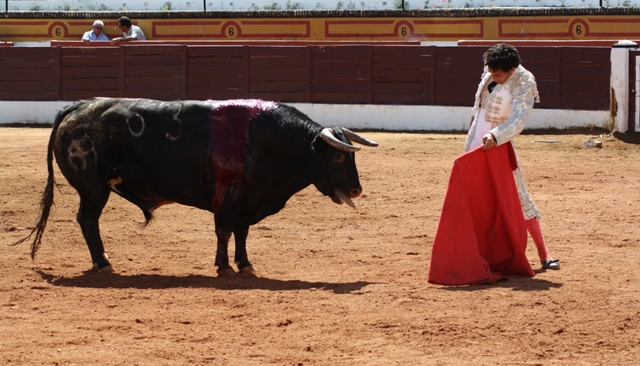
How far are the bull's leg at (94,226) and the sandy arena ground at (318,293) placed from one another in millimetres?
107

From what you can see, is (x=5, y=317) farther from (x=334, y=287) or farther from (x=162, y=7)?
(x=162, y=7)

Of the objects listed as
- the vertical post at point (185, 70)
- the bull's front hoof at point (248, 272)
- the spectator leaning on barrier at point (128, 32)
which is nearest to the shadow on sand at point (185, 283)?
the bull's front hoof at point (248, 272)

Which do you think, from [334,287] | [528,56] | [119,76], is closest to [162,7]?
[119,76]

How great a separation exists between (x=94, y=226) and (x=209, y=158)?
0.83 metres

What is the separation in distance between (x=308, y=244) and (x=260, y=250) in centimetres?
40

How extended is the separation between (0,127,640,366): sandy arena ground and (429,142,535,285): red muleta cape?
139 mm

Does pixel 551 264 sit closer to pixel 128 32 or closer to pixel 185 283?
pixel 185 283

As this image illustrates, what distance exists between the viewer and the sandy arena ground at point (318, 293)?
4.48 m

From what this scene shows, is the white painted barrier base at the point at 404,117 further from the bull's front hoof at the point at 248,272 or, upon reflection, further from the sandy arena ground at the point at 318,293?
the bull's front hoof at the point at 248,272

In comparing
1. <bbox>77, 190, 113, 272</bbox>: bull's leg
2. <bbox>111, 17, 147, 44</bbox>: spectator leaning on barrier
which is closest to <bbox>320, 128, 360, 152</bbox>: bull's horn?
<bbox>77, 190, 113, 272</bbox>: bull's leg

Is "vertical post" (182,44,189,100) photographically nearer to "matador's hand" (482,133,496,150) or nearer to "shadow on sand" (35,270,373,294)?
"shadow on sand" (35,270,373,294)

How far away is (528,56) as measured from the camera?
14.8 metres

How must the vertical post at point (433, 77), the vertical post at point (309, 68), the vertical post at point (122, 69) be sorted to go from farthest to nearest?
the vertical post at point (122, 69) → the vertical post at point (309, 68) → the vertical post at point (433, 77)

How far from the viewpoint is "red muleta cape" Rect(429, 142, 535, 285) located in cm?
577
